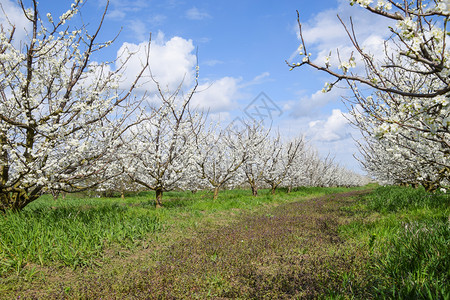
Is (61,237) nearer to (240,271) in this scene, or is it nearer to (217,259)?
(217,259)

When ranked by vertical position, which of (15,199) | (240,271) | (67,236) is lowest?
(240,271)

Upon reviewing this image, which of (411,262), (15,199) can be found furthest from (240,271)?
(15,199)

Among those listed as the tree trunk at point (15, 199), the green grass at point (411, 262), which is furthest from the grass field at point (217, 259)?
the tree trunk at point (15, 199)

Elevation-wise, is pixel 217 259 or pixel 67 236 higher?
pixel 67 236

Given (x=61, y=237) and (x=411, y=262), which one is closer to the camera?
(x=411, y=262)

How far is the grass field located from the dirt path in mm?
18

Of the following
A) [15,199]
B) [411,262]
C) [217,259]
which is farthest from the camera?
[15,199]

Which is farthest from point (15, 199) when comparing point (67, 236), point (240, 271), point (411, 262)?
point (411, 262)

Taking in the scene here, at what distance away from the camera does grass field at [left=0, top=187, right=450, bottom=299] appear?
3887mm

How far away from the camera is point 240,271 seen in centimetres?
482

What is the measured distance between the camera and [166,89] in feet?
37.7

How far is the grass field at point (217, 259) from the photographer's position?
3.89 metres

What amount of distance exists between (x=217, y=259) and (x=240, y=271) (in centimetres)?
82

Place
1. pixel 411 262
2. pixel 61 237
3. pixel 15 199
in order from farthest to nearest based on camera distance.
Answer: pixel 15 199
pixel 61 237
pixel 411 262
